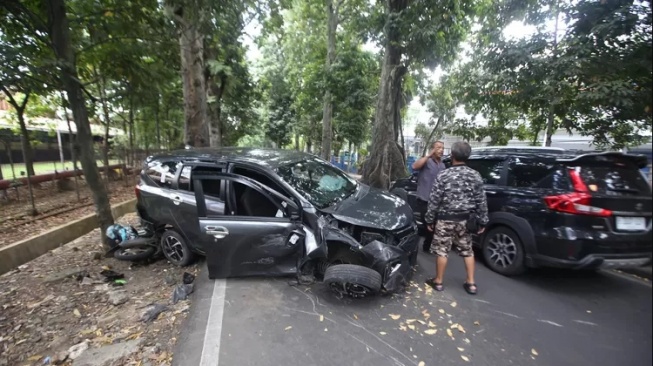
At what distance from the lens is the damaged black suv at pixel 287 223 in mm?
3246

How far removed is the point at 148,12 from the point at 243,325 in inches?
203

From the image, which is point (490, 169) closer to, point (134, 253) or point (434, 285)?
point (434, 285)

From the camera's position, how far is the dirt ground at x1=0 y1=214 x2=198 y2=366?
283 centimetres

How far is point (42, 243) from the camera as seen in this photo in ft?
17.0

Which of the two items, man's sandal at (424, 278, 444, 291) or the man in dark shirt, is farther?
the man in dark shirt

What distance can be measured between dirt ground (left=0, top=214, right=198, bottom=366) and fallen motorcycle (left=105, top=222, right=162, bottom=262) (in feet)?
0.58

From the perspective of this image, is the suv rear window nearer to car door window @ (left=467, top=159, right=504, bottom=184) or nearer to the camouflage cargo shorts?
the camouflage cargo shorts

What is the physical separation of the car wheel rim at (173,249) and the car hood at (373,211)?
2514mm

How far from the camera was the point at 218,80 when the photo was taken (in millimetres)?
10180

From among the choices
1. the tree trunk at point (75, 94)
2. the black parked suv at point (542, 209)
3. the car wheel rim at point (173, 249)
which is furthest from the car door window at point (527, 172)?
the tree trunk at point (75, 94)

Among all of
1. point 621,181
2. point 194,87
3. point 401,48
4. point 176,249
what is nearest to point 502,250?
point 621,181

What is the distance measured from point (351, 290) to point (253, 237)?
125cm

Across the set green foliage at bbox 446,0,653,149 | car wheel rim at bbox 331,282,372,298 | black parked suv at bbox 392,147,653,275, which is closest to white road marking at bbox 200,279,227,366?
car wheel rim at bbox 331,282,372,298

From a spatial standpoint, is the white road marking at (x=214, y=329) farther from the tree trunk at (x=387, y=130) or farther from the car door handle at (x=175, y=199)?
the tree trunk at (x=387, y=130)
